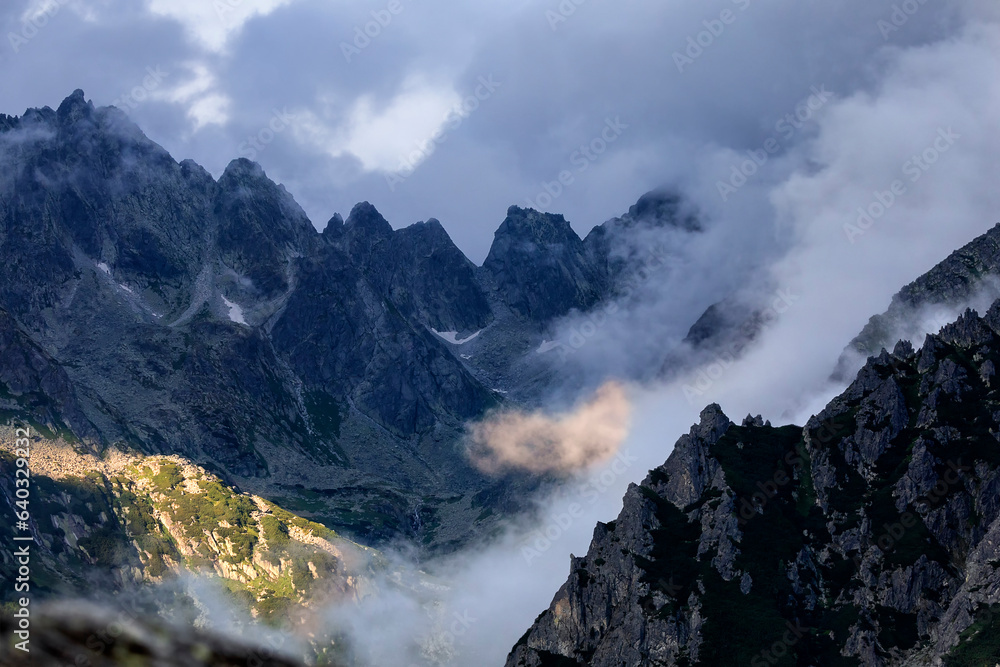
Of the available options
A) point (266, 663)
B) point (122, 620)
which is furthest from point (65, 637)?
point (266, 663)

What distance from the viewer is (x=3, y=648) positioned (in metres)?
13.7

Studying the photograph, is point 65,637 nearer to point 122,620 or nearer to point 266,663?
point 122,620

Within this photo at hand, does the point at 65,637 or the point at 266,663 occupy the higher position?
the point at 65,637

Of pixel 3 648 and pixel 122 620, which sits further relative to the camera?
pixel 122 620

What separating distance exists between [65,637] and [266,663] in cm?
287

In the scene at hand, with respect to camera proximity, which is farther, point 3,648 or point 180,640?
point 180,640

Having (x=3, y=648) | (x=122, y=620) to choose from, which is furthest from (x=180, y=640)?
(x=3, y=648)

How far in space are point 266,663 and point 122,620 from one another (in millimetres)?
2188

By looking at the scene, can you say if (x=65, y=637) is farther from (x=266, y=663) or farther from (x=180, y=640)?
(x=266, y=663)

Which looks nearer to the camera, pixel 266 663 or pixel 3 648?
pixel 3 648

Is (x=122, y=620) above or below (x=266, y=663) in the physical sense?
above

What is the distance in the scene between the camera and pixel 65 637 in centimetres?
1491

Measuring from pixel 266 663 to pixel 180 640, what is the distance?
1.35 m

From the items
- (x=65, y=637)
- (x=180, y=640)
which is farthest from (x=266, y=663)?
(x=65, y=637)
